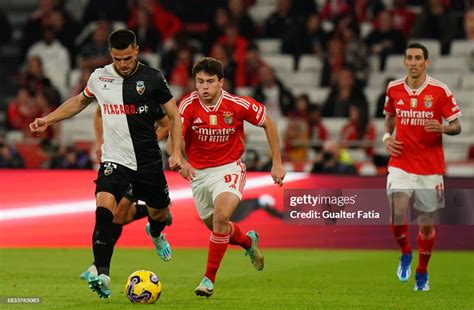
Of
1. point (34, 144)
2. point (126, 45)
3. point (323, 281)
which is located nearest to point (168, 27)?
point (34, 144)

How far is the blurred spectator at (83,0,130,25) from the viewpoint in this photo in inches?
933

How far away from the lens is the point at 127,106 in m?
10.7

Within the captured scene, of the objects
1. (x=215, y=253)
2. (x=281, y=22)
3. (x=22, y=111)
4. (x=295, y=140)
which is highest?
(x=281, y=22)

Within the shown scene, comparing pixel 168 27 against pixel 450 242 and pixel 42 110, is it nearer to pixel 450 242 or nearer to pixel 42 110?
pixel 42 110

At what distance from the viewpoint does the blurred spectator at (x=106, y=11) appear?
77.7ft

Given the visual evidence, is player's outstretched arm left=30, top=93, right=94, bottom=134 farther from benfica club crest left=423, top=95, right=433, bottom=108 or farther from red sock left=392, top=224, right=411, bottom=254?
red sock left=392, top=224, right=411, bottom=254

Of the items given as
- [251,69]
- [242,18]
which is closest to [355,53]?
[251,69]

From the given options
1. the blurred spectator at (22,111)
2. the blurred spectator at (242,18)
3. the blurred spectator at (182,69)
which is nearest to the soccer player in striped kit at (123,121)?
the blurred spectator at (182,69)

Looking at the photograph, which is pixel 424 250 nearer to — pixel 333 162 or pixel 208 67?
pixel 208 67

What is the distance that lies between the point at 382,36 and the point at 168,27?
4.19m

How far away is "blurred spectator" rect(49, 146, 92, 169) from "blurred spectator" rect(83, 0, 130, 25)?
17.9 ft

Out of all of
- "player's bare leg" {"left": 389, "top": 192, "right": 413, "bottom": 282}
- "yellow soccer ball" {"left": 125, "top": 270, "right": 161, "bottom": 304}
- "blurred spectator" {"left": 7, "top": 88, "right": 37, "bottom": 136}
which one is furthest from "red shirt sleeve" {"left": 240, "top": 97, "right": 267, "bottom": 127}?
"blurred spectator" {"left": 7, "top": 88, "right": 37, "bottom": 136}

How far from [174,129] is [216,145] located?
29.9 inches

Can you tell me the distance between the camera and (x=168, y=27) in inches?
909
